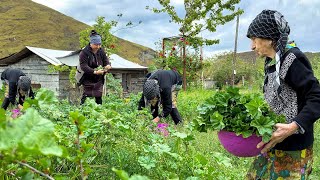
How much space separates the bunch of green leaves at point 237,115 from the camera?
2.03 m

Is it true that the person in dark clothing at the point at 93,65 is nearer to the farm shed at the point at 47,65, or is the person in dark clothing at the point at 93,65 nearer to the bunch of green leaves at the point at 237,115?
the bunch of green leaves at the point at 237,115

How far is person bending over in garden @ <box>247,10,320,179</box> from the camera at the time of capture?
2059 mm

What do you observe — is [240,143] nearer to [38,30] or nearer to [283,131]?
[283,131]

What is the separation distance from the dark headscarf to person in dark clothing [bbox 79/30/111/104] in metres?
4.06

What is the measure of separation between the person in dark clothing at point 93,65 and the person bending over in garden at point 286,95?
4.02 meters

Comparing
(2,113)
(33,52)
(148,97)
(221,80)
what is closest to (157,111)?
(148,97)

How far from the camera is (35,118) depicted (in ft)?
2.72

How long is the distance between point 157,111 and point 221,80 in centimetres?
3950

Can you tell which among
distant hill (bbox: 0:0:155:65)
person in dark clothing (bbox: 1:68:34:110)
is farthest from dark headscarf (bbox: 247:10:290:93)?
distant hill (bbox: 0:0:155:65)

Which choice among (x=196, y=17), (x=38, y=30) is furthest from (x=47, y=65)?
(x=38, y=30)

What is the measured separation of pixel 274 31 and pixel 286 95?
35 cm

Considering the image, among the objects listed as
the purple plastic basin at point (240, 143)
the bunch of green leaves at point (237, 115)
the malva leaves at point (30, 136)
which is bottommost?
the purple plastic basin at point (240, 143)

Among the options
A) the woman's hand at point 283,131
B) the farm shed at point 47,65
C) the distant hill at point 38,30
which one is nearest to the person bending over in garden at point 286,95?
the woman's hand at point 283,131

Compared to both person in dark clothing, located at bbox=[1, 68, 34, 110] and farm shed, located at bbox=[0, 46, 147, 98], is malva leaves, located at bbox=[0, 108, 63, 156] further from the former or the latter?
farm shed, located at bbox=[0, 46, 147, 98]
